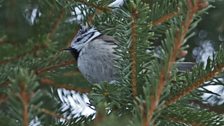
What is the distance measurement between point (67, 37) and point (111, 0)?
0.58m

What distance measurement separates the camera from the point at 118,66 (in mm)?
1779

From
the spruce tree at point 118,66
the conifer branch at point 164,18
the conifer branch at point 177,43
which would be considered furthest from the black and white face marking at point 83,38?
the conifer branch at point 177,43

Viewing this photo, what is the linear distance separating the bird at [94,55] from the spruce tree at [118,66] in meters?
0.06

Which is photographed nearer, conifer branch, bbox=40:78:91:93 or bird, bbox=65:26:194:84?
conifer branch, bbox=40:78:91:93

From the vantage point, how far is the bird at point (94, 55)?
9.59ft

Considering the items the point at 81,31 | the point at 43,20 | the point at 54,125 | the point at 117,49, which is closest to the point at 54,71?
the point at 43,20

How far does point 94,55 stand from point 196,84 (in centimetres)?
155

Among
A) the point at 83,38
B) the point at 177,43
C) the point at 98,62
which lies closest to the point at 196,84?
the point at 177,43

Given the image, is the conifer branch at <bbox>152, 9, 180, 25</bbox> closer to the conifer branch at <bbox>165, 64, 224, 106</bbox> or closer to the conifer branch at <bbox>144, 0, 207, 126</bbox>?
the conifer branch at <bbox>165, 64, 224, 106</bbox>

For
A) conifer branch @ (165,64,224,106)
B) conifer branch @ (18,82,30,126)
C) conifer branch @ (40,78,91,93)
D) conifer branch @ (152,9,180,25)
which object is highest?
conifer branch @ (18,82,30,126)

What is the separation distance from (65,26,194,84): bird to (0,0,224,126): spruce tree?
0.06 metres

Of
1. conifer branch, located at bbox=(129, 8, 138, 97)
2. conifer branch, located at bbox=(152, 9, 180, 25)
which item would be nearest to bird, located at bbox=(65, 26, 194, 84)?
conifer branch, located at bbox=(152, 9, 180, 25)

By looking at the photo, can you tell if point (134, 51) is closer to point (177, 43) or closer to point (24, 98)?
point (177, 43)

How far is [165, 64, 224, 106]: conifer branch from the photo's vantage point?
1590mm
